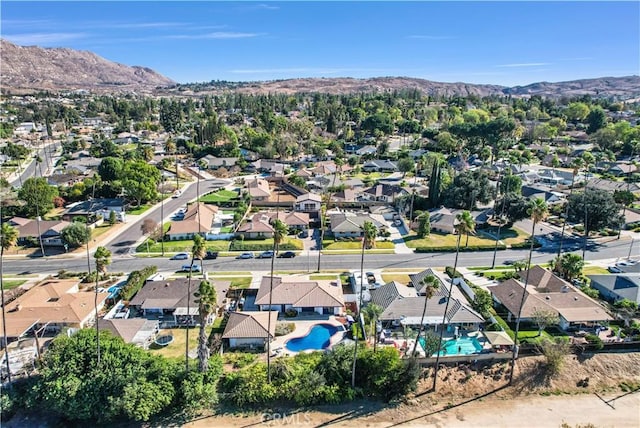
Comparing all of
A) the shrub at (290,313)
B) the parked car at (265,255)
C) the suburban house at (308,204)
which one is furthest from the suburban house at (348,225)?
the shrub at (290,313)

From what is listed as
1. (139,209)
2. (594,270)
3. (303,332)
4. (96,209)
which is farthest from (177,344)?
(594,270)

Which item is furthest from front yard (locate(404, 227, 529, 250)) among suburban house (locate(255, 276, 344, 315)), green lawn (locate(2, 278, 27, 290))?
green lawn (locate(2, 278, 27, 290))

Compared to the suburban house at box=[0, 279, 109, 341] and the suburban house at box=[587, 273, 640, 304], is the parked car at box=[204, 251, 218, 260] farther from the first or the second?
the suburban house at box=[587, 273, 640, 304]

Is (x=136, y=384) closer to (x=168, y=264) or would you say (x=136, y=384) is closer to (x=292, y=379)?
(x=292, y=379)

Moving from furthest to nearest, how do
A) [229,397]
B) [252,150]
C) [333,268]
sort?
[252,150], [333,268], [229,397]

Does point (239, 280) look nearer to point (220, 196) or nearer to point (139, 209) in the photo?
point (139, 209)

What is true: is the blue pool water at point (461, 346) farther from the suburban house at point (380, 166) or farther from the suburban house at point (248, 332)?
the suburban house at point (380, 166)

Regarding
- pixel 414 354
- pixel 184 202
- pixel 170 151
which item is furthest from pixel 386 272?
pixel 170 151
